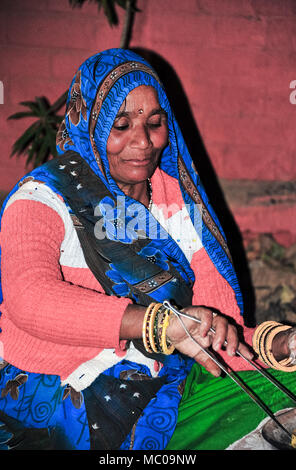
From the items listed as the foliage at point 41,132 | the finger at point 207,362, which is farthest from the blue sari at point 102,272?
the foliage at point 41,132

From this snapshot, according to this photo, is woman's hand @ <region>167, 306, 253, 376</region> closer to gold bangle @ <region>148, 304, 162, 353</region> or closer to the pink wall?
gold bangle @ <region>148, 304, 162, 353</region>

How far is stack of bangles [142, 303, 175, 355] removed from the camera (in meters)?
1.08

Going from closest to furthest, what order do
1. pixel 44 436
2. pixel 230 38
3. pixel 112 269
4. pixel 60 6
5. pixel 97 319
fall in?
pixel 97 319 → pixel 44 436 → pixel 112 269 → pixel 60 6 → pixel 230 38

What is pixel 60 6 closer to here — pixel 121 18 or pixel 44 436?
pixel 121 18

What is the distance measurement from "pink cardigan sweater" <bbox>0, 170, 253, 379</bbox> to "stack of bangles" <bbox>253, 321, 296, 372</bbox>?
0.41m

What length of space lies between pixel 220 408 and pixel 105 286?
468mm

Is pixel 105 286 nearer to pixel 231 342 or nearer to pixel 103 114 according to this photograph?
pixel 231 342

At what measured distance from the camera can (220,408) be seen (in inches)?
51.2

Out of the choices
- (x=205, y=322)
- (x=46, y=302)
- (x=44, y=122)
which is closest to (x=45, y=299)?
(x=46, y=302)

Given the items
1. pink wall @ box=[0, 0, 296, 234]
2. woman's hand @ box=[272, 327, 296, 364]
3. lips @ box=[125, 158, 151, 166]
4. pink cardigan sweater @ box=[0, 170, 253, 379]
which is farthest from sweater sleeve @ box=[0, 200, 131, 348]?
pink wall @ box=[0, 0, 296, 234]

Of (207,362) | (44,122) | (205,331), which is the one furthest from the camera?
(44,122)
